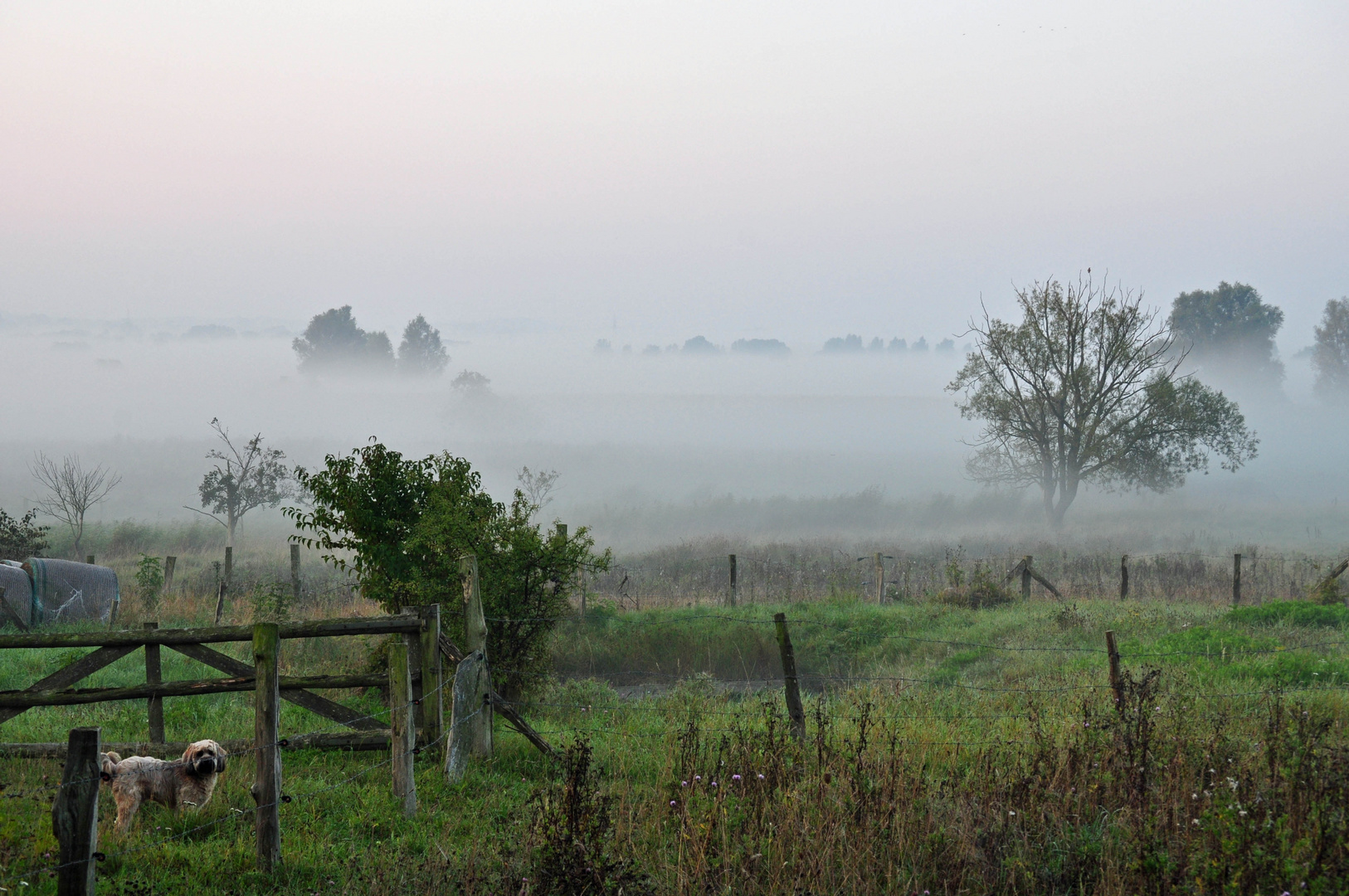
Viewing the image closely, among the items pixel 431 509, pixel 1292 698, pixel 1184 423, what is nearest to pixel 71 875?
pixel 431 509

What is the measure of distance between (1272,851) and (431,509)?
9828 mm

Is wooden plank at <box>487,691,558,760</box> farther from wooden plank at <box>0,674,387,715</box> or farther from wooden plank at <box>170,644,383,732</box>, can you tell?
wooden plank at <box>0,674,387,715</box>

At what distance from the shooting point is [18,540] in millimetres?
25125

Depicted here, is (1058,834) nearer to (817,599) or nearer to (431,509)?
(431,509)

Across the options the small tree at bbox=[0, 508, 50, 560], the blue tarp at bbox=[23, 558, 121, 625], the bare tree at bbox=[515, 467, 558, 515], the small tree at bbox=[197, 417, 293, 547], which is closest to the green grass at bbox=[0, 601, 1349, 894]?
the blue tarp at bbox=[23, 558, 121, 625]

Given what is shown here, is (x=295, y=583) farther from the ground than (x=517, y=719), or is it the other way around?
(x=517, y=719)

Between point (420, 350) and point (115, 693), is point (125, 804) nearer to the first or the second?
point (115, 693)

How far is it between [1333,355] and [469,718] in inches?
4435

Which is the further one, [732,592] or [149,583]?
[732,592]

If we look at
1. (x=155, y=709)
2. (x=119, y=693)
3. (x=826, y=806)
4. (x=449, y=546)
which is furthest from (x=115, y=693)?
(x=826, y=806)

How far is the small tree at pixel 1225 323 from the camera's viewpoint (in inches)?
3391

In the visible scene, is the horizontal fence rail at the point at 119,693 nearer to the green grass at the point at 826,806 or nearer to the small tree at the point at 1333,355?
the green grass at the point at 826,806

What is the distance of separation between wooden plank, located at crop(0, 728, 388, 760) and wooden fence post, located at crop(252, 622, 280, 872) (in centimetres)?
203

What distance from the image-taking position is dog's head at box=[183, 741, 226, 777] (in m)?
6.52
